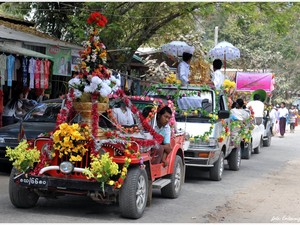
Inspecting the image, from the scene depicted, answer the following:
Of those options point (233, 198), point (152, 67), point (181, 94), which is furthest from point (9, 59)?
point (152, 67)

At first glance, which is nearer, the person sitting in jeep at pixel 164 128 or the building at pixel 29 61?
the person sitting in jeep at pixel 164 128

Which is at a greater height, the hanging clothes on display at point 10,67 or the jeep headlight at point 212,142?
the hanging clothes on display at point 10,67

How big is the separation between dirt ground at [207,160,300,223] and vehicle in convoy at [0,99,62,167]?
4283 millimetres

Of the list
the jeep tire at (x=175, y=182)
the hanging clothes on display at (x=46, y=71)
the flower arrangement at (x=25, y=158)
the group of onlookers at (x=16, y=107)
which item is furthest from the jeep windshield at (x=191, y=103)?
the flower arrangement at (x=25, y=158)

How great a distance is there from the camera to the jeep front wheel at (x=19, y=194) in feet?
26.3

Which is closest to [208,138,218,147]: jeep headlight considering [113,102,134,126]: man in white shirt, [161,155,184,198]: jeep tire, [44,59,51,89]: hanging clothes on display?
[161,155,184,198]: jeep tire

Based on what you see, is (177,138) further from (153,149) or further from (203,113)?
(203,113)

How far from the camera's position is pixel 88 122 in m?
7.95

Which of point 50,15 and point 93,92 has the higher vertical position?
point 50,15

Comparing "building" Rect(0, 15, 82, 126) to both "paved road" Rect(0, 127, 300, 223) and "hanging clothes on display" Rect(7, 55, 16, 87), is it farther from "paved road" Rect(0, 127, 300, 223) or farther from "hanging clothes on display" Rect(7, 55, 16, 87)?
"paved road" Rect(0, 127, 300, 223)

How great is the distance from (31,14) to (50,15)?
155 cm

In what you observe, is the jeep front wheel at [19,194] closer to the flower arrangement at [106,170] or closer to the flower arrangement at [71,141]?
the flower arrangement at [71,141]

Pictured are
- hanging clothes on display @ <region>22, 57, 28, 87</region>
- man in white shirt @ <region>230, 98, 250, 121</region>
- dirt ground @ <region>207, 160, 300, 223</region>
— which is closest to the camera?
dirt ground @ <region>207, 160, 300, 223</region>

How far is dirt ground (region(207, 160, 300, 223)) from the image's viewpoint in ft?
27.9
